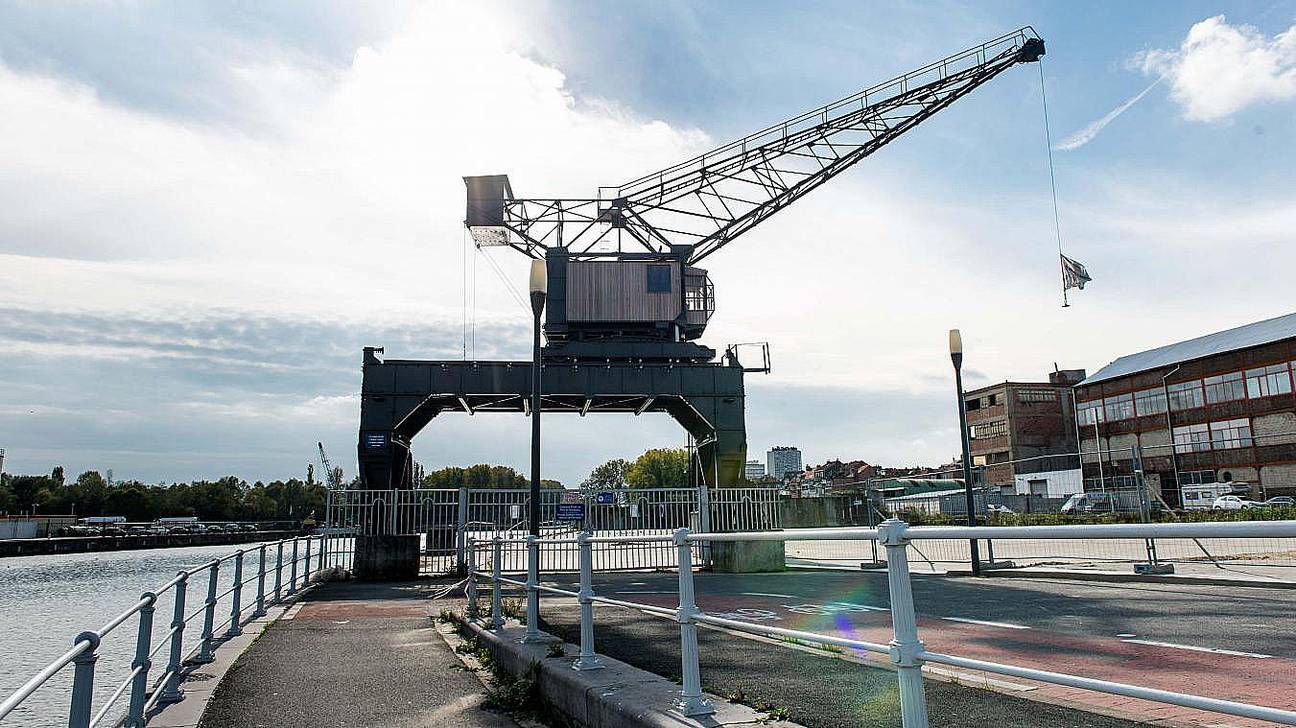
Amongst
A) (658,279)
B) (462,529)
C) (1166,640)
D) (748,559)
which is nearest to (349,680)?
(1166,640)

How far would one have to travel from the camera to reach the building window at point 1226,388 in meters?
53.9

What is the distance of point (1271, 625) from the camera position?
8.67 ft

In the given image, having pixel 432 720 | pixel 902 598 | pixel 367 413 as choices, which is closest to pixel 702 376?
pixel 367 413

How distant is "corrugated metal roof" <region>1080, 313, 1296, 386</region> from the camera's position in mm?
52969

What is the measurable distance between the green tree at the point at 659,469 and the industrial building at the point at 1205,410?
100536mm

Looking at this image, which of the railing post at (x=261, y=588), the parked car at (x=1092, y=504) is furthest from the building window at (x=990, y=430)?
the railing post at (x=261, y=588)

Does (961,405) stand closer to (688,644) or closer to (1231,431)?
(688,644)

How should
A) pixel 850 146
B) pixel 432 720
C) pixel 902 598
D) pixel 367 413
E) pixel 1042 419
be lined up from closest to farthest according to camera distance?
pixel 902 598 < pixel 432 720 < pixel 367 413 < pixel 850 146 < pixel 1042 419

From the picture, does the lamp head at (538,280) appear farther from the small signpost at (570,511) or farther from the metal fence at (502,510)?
the small signpost at (570,511)

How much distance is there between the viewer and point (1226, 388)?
2170 inches

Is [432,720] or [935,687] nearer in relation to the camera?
[935,687]

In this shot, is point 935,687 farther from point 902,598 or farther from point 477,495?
point 477,495

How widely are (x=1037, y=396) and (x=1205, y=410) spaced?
26.7 metres

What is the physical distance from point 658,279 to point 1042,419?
6494 cm
